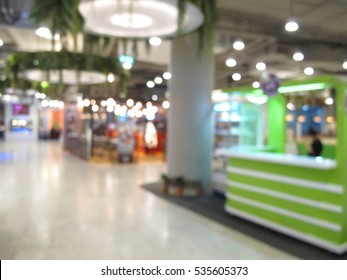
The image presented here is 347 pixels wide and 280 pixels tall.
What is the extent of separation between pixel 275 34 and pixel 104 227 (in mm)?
6051

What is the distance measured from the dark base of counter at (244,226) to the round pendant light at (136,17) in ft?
9.38

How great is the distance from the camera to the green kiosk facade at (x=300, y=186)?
3.69 meters

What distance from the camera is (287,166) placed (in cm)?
421

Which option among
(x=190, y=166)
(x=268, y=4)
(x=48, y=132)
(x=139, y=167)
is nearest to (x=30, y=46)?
(x=139, y=167)

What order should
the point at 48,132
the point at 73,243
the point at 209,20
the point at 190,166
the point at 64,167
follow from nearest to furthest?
the point at 209,20 → the point at 73,243 → the point at 190,166 → the point at 64,167 → the point at 48,132

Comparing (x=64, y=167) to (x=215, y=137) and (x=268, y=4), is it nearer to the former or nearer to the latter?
(x=215, y=137)

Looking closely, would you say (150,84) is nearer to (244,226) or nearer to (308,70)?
(308,70)

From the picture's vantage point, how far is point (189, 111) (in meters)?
6.58

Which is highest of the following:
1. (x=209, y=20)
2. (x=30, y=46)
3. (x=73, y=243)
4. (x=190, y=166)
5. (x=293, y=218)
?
(x=30, y=46)

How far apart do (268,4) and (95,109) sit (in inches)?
317

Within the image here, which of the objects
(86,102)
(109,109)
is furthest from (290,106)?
(86,102)

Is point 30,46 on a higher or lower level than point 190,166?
higher

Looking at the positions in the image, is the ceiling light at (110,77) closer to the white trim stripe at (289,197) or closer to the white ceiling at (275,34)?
the white ceiling at (275,34)

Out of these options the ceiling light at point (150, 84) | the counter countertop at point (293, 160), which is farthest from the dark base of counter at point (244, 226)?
the ceiling light at point (150, 84)
